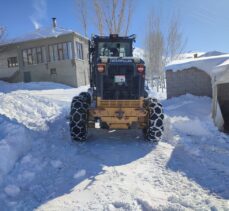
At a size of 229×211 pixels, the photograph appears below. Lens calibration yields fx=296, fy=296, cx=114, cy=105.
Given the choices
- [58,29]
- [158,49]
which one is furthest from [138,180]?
[158,49]

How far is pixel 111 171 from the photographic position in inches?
196

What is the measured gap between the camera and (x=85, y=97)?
7.14m

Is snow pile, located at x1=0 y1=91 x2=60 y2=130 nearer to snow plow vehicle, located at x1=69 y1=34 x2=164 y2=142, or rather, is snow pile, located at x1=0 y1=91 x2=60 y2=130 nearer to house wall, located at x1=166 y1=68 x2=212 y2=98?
snow plow vehicle, located at x1=69 y1=34 x2=164 y2=142

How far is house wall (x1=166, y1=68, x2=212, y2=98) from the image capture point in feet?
41.3

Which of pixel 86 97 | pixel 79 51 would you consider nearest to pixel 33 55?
pixel 79 51

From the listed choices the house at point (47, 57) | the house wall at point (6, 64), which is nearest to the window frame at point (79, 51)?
the house at point (47, 57)

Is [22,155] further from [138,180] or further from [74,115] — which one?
[138,180]

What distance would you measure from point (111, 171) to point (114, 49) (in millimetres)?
3591

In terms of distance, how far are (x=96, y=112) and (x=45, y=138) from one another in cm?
138

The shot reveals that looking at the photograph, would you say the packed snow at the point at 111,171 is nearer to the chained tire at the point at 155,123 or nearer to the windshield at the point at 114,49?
the chained tire at the point at 155,123

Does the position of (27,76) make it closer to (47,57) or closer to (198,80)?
(47,57)

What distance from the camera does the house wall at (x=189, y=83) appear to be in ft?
41.3

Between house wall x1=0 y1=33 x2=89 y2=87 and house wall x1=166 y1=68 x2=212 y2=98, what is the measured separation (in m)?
11.7

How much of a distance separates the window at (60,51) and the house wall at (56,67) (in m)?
0.27
